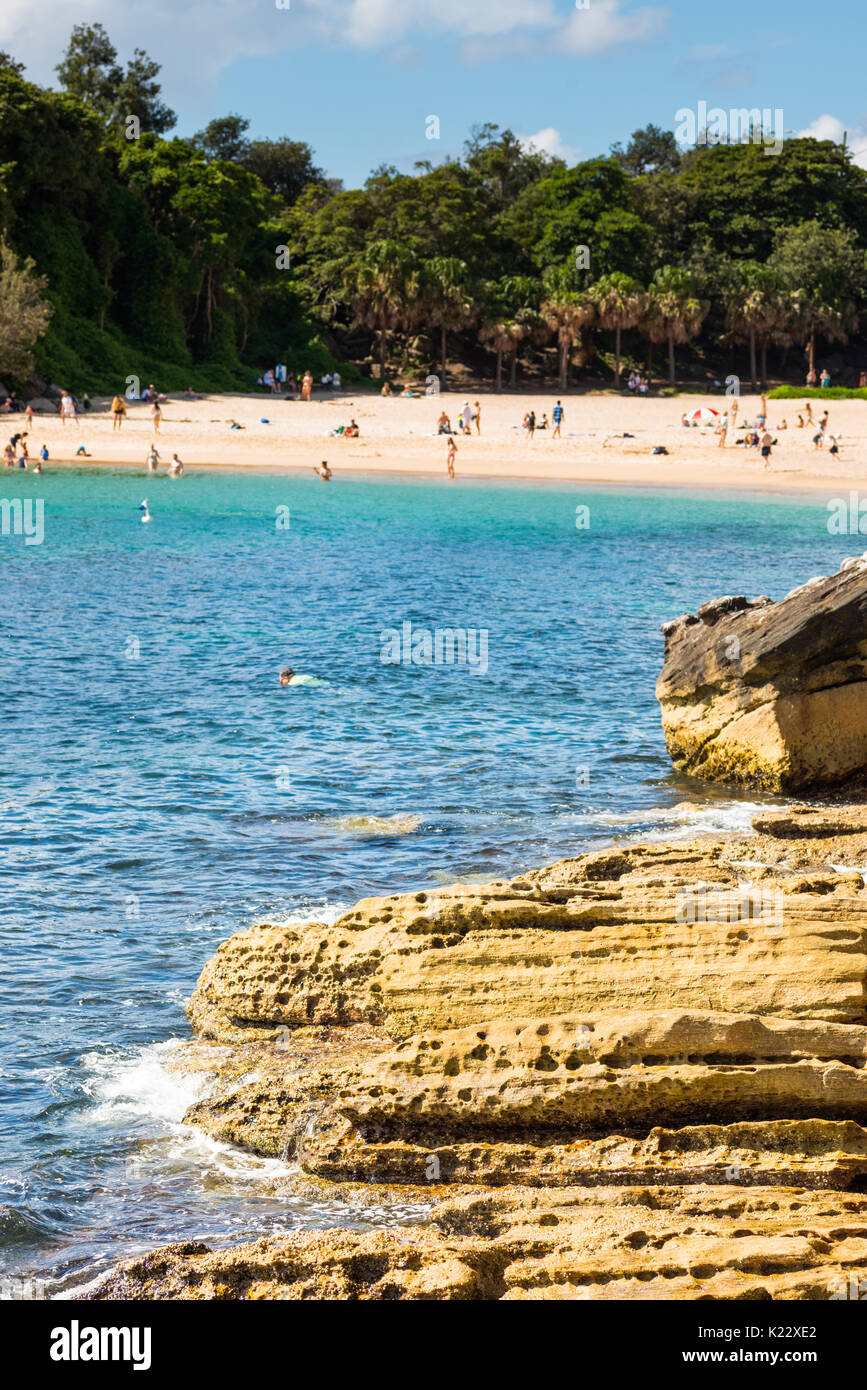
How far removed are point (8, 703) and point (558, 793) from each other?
992cm

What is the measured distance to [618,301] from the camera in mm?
79562

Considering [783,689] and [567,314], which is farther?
[567,314]

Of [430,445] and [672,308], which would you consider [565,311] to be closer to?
[672,308]

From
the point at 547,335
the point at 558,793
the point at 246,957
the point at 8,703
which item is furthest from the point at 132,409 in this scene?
the point at 246,957

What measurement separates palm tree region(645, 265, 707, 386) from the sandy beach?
11.8 meters

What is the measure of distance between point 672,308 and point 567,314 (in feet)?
21.2

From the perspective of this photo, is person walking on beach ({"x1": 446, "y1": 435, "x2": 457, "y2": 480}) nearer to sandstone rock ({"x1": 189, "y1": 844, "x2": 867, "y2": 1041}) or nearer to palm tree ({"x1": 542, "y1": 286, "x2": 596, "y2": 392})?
palm tree ({"x1": 542, "y1": 286, "x2": 596, "y2": 392})

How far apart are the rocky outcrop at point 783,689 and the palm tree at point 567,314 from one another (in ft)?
213

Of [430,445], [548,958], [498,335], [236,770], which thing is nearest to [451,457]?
[430,445]

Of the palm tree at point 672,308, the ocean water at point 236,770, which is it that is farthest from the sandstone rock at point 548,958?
the palm tree at point 672,308

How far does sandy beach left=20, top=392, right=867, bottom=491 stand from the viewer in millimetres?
57906

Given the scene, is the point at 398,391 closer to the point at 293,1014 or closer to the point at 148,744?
the point at 148,744

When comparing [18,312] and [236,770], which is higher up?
[18,312]

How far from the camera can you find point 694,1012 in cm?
841
